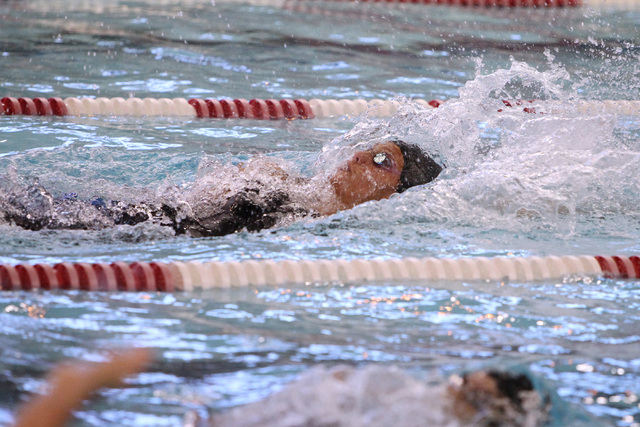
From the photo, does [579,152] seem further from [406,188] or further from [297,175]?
[297,175]

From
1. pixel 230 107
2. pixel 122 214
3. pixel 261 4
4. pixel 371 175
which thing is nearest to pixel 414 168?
pixel 371 175

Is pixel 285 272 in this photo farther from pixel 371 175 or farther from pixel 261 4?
pixel 261 4

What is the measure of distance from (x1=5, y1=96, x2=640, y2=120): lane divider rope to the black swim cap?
1455 mm

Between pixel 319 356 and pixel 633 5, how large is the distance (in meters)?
6.75

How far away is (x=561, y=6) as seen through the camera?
7199mm

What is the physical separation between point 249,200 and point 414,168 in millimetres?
596

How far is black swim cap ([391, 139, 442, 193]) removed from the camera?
8.82 feet

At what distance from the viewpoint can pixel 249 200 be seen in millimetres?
2643

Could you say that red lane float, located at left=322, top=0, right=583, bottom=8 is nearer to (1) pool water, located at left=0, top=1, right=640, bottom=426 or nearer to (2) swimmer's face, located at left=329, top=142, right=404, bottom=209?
(1) pool water, located at left=0, top=1, right=640, bottom=426

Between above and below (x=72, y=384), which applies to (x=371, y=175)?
above

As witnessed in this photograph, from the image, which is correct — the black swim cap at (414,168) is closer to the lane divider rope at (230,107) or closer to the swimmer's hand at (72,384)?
the swimmer's hand at (72,384)

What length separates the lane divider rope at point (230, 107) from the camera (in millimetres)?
4082

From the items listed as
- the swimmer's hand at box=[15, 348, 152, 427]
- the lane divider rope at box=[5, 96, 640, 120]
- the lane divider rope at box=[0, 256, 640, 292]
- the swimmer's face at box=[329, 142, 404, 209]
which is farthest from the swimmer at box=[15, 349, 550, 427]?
the lane divider rope at box=[5, 96, 640, 120]

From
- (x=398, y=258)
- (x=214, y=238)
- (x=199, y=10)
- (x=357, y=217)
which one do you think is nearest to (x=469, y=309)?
(x=398, y=258)
